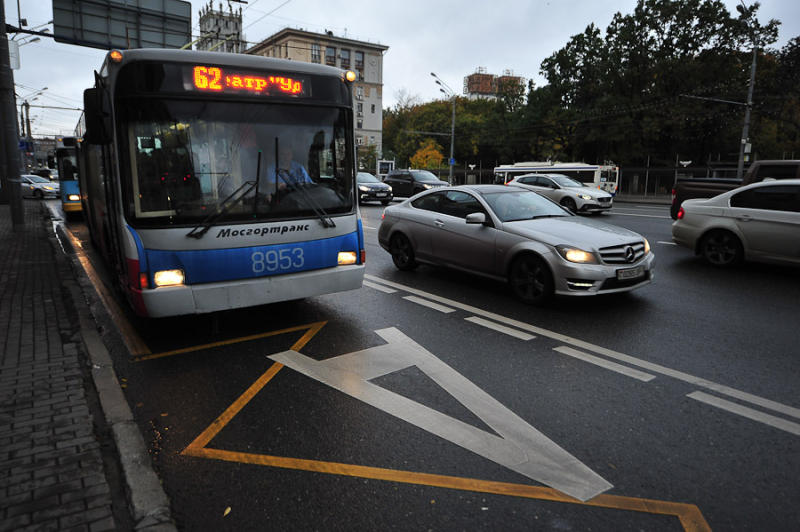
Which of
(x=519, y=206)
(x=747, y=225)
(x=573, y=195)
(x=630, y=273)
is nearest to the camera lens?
(x=630, y=273)

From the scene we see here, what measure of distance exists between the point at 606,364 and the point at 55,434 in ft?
14.5

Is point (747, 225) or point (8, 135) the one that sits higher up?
point (8, 135)

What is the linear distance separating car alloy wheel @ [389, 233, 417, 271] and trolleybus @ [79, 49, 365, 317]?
3335 mm

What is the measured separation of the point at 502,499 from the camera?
301 centimetres

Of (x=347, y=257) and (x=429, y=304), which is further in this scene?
(x=429, y=304)

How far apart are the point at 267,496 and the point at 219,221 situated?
2.93 m

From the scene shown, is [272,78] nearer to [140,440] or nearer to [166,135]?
[166,135]

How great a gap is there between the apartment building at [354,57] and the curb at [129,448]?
84693mm

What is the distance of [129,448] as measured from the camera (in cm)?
346

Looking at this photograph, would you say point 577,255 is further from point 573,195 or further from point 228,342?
point 573,195

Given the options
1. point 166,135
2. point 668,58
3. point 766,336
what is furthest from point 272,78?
point 668,58

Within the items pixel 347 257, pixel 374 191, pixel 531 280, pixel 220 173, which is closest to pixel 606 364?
pixel 531 280

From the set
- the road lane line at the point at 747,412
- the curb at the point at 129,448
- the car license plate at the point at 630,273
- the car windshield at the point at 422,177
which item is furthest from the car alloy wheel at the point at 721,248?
the car windshield at the point at 422,177

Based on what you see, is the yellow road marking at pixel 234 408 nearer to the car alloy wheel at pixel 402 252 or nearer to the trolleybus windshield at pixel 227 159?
the trolleybus windshield at pixel 227 159
